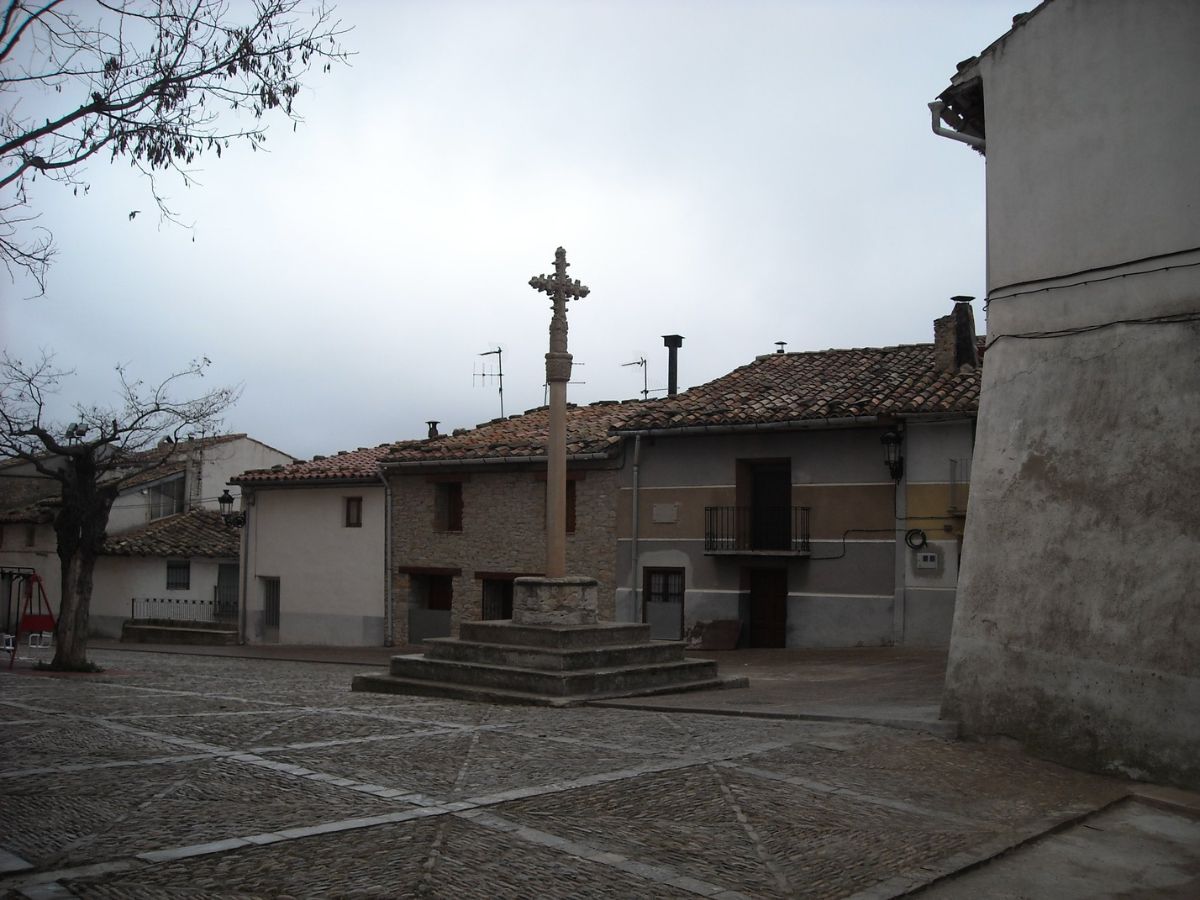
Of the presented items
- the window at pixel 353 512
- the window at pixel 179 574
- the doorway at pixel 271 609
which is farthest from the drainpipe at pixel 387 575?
the window at pixel 179 574

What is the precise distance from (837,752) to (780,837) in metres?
2.14

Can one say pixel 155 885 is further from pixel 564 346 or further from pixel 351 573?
pixel 351 573

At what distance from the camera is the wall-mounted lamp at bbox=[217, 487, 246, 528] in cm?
3045

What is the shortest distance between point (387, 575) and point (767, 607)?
30.3 ft

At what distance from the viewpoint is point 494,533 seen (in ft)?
77.5

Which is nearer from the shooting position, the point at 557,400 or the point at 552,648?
the point at 552,648

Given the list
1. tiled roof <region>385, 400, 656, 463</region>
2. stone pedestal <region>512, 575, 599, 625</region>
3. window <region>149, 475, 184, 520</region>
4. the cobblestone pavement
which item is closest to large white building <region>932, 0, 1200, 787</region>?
the cobblestone pavement

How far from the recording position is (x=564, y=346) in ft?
44.8

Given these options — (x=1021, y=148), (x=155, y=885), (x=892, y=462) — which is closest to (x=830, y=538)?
(x=892, y=462)

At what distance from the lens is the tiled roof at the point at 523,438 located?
22531 mm

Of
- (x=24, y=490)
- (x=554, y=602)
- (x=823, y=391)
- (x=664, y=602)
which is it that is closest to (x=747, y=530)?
(x=664, y=602)

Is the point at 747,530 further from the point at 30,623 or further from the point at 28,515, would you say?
the point at 28,515

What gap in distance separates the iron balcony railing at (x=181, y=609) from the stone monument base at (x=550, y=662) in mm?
20361

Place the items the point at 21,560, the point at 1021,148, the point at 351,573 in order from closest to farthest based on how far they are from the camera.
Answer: the point at 1021,148 → the point at 351,573 → the point at 21,560
